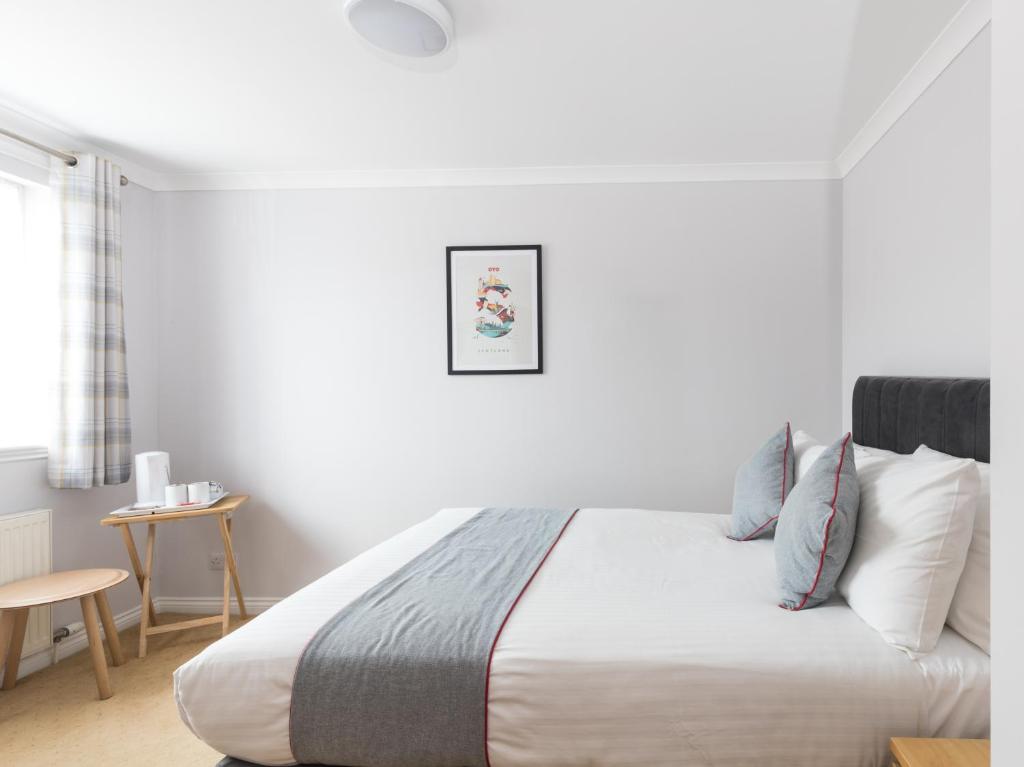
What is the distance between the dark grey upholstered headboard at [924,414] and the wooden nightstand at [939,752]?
900mm

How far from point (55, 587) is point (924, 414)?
342 cm

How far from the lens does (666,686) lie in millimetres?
1540

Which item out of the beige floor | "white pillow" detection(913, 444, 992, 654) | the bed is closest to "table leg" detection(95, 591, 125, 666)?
the beige floor

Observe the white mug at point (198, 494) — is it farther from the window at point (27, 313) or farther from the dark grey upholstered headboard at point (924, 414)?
the dark grey upholstered headboard at point (924, 414)

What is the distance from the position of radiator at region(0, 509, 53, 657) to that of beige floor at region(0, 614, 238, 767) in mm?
191

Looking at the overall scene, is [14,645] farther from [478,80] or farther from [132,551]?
[478,80]

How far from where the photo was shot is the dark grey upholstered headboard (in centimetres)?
202

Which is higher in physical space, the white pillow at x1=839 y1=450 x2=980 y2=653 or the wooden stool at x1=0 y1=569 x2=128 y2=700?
the white pillow at x1=839 y1=450 x2=980 y2=653

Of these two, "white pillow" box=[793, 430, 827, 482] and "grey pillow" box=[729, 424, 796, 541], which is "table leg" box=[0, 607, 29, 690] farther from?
"white pillow" box=[793, 430, 827, 482]

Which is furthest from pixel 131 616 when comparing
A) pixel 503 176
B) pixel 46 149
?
pixel 503 176

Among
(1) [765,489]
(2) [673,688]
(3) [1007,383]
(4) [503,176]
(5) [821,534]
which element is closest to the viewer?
(3) [1007,383]

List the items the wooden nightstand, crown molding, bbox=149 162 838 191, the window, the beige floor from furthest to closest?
1. crown molding, bbox=149 162 838 191
2. the window
3. the beige floor
4. the wooden nightstand

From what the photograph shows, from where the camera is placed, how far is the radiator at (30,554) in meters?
2.89

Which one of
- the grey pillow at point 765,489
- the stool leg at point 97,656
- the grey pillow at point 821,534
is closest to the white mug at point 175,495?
the stool leg at point 97,656
